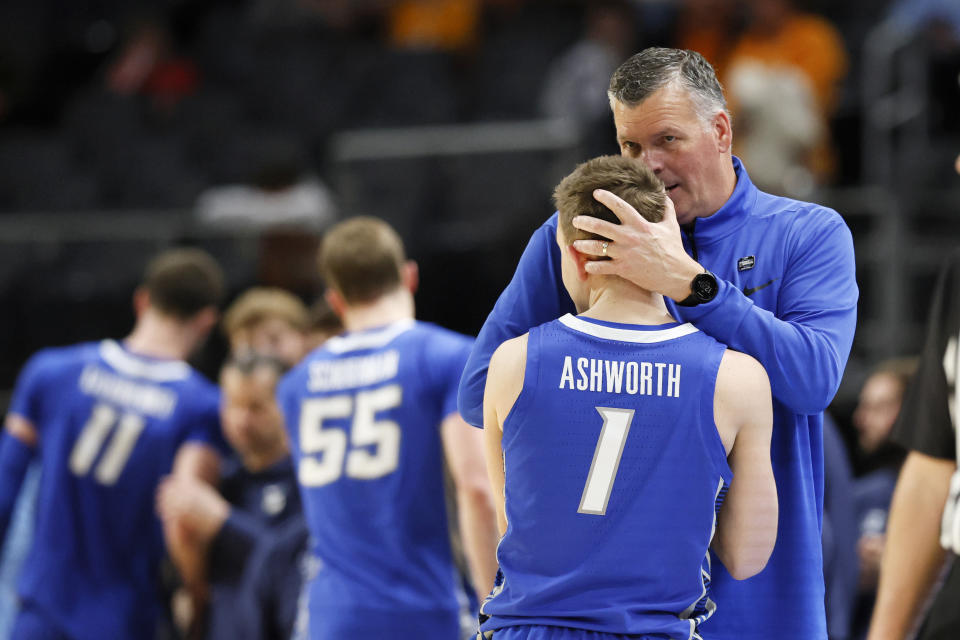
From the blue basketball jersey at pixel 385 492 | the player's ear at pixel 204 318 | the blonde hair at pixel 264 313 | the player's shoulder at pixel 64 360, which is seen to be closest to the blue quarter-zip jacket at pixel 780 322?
the blue basketball jersey at pixel 385 492

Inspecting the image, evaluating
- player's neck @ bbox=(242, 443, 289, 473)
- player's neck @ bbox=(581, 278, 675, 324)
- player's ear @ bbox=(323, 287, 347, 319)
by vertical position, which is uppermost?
player's neck @ bbox=(581, 278, 675, 324)

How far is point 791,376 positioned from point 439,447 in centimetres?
211

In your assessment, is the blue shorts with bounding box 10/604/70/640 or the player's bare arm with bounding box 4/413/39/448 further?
the player's bare arm with bounding box 4/413/39/448

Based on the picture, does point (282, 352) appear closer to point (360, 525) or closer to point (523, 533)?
point (360, 525)

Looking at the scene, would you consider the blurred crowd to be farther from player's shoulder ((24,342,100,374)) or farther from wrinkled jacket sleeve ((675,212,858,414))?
wrinkled jacket sleeve ((675,212,858,414))

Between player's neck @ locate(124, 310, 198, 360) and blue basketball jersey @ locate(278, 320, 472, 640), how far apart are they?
5.24 feet

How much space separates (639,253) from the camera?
260 cm

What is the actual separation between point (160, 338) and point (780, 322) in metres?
3.93

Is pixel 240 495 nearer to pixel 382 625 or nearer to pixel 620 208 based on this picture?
pixel 382 625

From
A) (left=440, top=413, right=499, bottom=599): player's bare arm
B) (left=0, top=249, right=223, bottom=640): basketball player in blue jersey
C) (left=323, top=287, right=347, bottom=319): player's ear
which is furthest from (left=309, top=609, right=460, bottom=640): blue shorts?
(left=0, top=249, right=223, bottom=640): basketball player in blue jersey

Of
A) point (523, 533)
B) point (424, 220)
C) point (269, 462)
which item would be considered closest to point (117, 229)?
point (424, 220)

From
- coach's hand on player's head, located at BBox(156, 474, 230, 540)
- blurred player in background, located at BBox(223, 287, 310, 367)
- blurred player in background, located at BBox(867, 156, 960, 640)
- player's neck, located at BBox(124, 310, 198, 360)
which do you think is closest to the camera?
blurred player in background, located at BBox(867, 156, 960, 640)

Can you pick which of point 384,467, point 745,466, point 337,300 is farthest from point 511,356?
point 337,300

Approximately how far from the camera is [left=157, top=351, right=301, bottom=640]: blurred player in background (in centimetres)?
577
